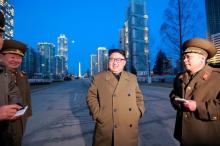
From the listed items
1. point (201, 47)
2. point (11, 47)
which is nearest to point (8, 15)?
point (11, 47)

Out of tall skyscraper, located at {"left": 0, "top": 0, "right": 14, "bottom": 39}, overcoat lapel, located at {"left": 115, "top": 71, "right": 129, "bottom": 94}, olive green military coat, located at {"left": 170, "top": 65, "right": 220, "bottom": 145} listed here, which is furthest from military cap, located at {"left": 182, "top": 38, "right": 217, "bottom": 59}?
tall skyscraper, located at {"left": 0, "top": 0, "right": 14, "bottom": 39}

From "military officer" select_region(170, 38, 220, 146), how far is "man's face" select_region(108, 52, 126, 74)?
1.04m

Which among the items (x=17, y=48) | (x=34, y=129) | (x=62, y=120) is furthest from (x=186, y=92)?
(x=62, y=120)

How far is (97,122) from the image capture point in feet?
15.1

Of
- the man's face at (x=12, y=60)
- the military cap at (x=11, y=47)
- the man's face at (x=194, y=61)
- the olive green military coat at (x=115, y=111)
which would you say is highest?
the military cap at (x=11, y=47)

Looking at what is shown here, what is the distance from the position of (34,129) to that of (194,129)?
23.9ft

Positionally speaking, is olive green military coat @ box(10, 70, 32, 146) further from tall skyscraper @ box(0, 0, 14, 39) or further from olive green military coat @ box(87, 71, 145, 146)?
tall skyscraper @ box(0, 0, 14, 39)

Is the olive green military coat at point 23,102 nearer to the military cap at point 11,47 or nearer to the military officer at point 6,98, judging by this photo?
the military cap at point 11,47

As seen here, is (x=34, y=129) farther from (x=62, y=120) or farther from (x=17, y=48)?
(x=17, y=48)

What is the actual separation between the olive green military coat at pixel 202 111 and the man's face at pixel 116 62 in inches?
46.6

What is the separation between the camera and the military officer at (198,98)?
351 centimetres

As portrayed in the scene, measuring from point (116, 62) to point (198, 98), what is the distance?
1.46 meters

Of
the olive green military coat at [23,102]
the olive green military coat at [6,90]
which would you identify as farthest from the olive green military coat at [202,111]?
the olive green military coat at [23,102]

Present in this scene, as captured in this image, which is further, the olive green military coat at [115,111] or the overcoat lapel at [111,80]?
the overcoat lapel at [111,80]
